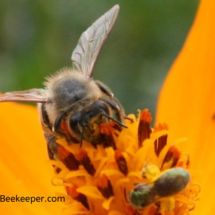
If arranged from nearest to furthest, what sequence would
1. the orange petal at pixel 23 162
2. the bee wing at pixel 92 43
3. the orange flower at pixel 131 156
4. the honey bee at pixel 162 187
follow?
the honey bee at pixel 162 187 < the orange flower at pixel 131 156 < the bee wing at pixel 92 43 < the orange petal at pixel 23 162

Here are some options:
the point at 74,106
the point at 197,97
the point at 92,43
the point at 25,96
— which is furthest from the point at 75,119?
the point at 197,97

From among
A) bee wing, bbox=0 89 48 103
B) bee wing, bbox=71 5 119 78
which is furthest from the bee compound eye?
bee wing, bbox=71 5 119 78

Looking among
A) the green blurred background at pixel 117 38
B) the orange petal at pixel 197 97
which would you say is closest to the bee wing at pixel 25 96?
the orange petal at pixel 197 97

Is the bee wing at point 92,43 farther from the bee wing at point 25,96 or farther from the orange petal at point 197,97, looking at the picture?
the orange petal at point 197,97

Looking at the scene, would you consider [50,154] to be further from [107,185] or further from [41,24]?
[41,24]

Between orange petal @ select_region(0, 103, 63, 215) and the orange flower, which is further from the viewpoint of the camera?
orange petal @ select_region(0, 103, 63, 215)

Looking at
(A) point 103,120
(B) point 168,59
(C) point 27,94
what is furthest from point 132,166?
(B) point 168,59

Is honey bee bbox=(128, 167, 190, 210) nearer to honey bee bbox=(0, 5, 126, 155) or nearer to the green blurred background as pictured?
honey bee bbox=(0, 5, 126, 155)
